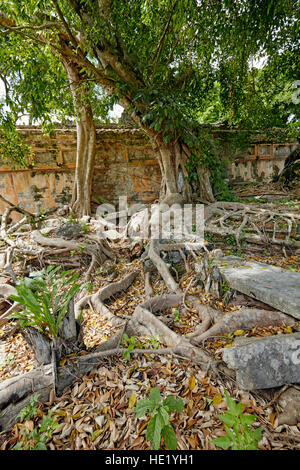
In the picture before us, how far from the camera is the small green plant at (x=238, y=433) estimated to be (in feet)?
3.42

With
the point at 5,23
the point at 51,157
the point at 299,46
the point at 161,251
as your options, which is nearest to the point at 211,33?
the point at 299,46

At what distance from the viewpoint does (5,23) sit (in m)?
4.59

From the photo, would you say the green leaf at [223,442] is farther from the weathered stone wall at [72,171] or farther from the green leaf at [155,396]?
the weathered stone wall at [72,171]

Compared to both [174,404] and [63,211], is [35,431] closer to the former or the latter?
[174,404]

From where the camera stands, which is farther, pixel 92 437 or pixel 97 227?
pixel 97 227

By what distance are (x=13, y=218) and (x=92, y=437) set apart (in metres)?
6.58

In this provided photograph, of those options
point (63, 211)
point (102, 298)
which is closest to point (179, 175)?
point (63, 211)

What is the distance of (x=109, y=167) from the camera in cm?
674

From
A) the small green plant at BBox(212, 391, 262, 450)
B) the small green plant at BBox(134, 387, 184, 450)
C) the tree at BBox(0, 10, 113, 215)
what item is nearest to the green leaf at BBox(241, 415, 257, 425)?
the small green plant at BBox(212, 391, 262, 450)

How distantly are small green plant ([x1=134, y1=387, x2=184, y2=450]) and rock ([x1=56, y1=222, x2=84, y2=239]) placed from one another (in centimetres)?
346

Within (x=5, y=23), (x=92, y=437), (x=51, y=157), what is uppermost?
(x=5, y=23)

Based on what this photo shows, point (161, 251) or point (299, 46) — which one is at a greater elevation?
point (299, 46)

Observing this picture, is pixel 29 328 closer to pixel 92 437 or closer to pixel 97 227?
pixel 92 437

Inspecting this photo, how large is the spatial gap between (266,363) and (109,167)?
6.54 meters
